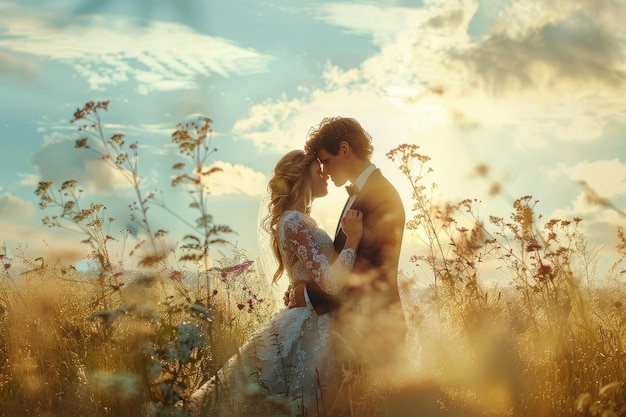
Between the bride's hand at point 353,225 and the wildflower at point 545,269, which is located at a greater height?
the bride's hand at point 353,225

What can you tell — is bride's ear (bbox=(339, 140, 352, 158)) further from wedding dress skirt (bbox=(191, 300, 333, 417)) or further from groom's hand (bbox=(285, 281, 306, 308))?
wedding dress skirt (bbox=(191, 300, 333, 417))

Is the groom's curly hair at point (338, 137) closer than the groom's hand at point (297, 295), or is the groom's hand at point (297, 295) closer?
the groom's hand at point (297, 295)

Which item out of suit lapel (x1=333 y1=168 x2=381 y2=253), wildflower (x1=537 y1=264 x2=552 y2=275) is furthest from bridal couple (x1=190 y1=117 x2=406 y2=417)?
wildflower (x1=537 y1=264 x2=552 y2=275)

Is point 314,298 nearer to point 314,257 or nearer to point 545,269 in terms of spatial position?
point 314,257

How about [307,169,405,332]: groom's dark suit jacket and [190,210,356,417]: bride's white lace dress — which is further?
[307,169,405,332]: groom's dark suit jacket

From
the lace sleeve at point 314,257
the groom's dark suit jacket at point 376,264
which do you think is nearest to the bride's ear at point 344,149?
the groom's dark suit jacket at point 376,264

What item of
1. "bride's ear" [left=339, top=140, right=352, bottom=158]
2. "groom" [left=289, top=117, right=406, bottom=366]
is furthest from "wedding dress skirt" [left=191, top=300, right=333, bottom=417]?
"bride's ear" [left=339, top=140, right=352, bottom=158]

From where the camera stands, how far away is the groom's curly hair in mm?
5531

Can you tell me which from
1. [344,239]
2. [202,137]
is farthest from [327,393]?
[202,137]

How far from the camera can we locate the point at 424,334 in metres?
6.82

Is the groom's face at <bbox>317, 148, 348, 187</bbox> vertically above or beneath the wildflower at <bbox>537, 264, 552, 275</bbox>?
above

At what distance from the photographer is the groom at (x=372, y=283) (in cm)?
480

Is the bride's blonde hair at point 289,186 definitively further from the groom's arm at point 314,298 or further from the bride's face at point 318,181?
the groom's arm at point 314,298

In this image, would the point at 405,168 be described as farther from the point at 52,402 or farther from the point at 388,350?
the point at 52,402
